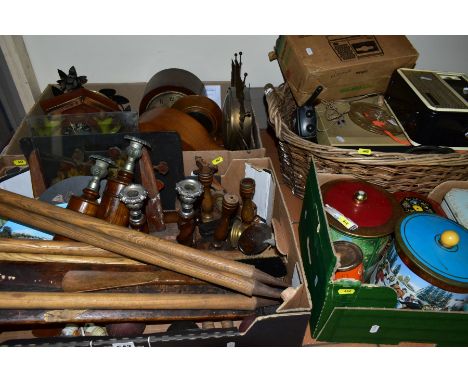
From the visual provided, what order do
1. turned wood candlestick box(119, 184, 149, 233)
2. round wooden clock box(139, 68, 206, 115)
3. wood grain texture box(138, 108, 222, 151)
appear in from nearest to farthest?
1. turned wood candlestick box(119, 184, 149, 233)
2. wood grain texture box(138, 108, 222, 151)
3. round wooden clock box(139, 68, 206, 115)

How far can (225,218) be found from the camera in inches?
37.8

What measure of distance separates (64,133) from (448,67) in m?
1.60

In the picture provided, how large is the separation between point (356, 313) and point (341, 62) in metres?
0.74

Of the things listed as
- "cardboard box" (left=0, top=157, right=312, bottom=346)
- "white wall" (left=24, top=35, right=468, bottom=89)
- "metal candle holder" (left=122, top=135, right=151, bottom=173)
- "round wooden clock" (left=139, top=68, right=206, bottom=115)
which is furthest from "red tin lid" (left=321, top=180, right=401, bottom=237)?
"white wall" (left=24, top=35, right=468, bottom=89)

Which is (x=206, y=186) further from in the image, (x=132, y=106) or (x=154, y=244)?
(x=132, y=106)

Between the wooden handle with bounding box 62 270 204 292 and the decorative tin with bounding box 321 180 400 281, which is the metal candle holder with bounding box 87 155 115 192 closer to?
Result: the wooden handle with bounding box 62 270 204 292

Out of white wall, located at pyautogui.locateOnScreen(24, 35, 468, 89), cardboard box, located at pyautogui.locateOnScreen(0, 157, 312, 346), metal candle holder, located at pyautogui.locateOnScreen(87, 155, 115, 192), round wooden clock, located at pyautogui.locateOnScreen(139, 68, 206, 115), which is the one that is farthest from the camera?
white wall, located at pyautogui.locateOnScreen(24, 35, 468, 89)

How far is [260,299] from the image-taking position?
81cm

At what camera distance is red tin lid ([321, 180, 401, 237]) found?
0.82 metres

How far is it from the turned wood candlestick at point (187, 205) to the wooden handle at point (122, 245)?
127 mm

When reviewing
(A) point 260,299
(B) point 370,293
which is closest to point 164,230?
(A) point 260,299

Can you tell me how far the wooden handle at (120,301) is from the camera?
2.34ft

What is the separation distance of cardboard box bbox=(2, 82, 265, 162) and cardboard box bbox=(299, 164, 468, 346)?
27 centimetres

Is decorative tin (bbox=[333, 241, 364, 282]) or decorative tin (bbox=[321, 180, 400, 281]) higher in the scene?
decorative tin (bbox=[321, 180, 400, 281])
